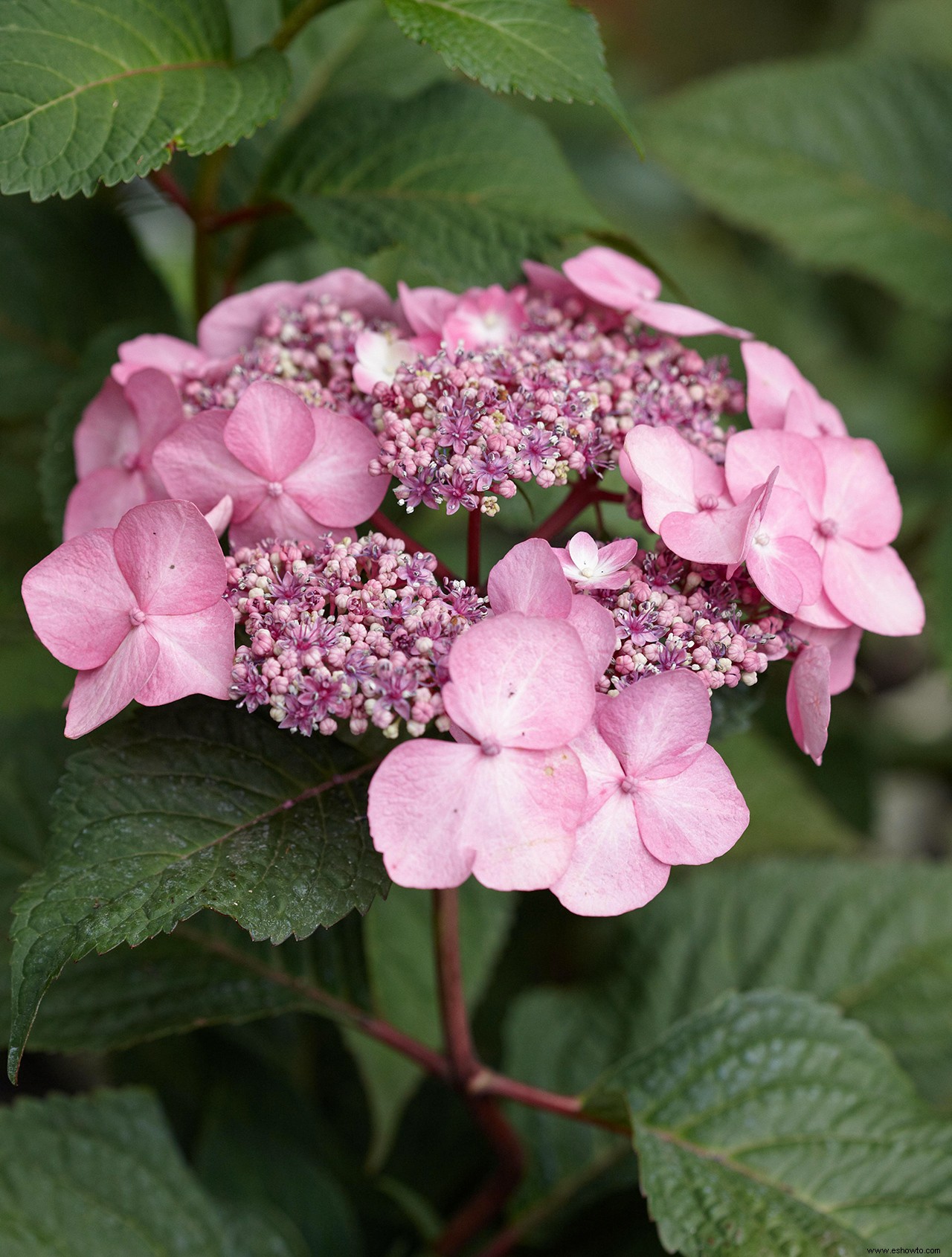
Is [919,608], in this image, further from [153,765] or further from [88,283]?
[88,283]

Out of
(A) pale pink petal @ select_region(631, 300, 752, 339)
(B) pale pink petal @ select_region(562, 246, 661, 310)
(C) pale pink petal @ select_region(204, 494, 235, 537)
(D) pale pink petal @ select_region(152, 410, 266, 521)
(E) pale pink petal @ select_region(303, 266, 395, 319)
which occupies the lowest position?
(C) pale pink petal @ select_region(204, 494, 235, 537)

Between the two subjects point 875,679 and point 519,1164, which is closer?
point 519,1164

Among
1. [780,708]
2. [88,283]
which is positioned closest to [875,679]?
[780,708]

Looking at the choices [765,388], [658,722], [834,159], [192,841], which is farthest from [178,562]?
[834,159]

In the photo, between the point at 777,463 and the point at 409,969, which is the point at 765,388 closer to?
the point at 777,463

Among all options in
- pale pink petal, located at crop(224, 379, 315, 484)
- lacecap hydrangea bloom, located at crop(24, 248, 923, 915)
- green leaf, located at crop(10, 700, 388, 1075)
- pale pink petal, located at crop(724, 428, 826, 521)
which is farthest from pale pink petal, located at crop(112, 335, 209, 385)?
pale pink petal, located at crop(724, 428, 826, 521)

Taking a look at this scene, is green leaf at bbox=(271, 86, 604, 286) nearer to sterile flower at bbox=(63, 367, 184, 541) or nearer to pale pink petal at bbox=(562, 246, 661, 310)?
pale pink petal at bbox=(562, 246, 661, 310)

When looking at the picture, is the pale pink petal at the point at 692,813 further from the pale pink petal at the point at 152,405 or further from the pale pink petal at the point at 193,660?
the pale pink petal at the point at 152,405
